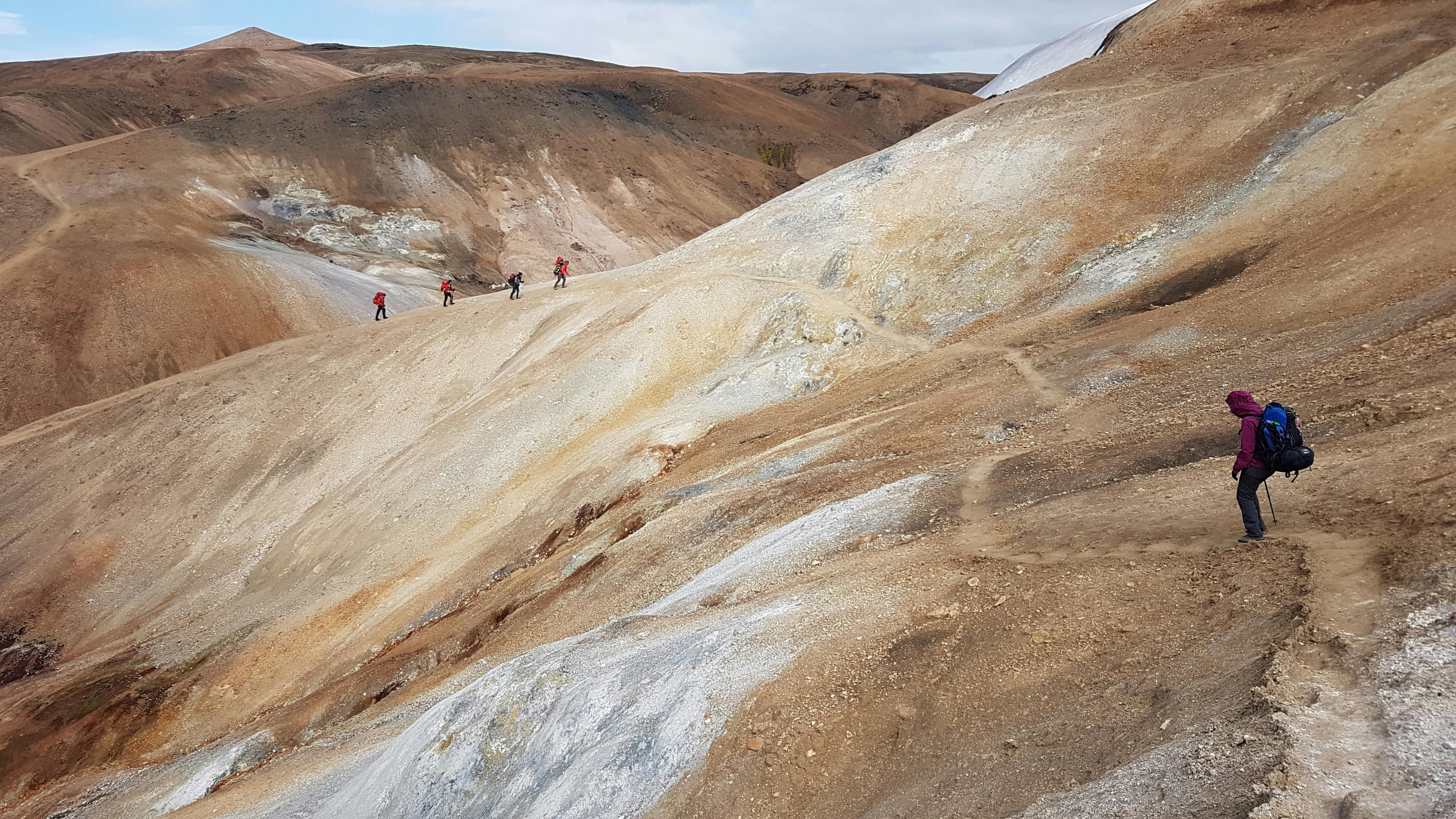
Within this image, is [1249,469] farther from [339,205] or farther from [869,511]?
[339,205]

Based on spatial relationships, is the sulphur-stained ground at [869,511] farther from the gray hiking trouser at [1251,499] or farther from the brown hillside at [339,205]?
the brown hillside at [339,205]

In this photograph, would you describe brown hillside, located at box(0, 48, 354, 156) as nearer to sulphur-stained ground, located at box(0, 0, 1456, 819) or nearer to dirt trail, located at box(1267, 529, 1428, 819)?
sulphur-stained ground, located at box(0, 0, 1456, 819)

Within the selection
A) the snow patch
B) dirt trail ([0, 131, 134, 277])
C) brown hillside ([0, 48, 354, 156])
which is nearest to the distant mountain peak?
brown hillside ([0, 48, 354, 156])

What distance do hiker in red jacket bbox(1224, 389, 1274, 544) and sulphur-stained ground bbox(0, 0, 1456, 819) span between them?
320 mm

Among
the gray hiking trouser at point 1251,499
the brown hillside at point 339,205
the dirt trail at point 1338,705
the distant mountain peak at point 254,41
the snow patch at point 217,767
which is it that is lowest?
the snow patch at point 217,767

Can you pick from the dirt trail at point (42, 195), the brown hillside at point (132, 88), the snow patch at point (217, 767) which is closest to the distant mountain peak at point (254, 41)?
the brown hillside at point (132, 88)

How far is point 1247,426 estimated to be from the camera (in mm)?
8609

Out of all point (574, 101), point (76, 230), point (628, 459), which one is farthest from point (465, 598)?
point (574, 101)

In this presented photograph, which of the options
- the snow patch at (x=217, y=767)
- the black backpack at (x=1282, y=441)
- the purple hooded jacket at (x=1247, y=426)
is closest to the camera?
the black backpack at (x=1282, y=441)

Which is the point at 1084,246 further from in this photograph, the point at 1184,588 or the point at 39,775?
the point at 39,775

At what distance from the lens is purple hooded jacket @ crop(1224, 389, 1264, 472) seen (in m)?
8.54

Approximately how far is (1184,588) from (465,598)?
14.7 meters

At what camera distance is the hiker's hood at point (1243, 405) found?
858 centimetres

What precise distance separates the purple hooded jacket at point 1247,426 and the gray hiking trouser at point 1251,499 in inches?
2.4
